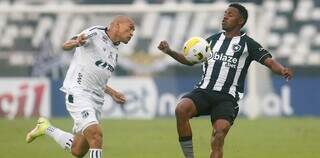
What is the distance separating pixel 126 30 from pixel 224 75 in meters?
1.56

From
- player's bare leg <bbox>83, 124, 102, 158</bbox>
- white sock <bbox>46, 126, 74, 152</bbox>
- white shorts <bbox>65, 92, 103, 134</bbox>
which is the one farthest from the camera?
white sock <bbox>46, 126, 74, 152</bbox>

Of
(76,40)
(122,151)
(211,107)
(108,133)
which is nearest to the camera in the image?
(76,40)

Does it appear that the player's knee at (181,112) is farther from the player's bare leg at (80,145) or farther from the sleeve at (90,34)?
the sleeve at (90,34)

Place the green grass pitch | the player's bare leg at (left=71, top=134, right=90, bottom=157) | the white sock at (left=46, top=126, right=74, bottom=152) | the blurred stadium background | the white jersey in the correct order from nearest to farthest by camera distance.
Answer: the white jersey
the player's bare leg at (left=71, top=134, right=90, bottom=157)
the white sock at (left=46, top=126, right=74, bottom=152)
the green grass pitch
the blurred stadium background

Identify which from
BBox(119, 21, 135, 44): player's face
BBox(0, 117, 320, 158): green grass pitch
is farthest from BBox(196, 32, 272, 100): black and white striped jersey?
BBox(0, 117, 320, 158): green grass pitch

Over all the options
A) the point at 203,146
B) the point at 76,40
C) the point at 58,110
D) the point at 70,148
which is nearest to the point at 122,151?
the point at 203,146

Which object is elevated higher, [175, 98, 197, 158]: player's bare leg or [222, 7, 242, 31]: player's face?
[222, 7, 242, 31]: player's face

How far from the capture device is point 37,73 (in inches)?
1150

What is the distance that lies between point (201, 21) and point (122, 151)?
562 inches

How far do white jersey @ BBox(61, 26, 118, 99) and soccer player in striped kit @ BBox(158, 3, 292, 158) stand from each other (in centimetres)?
82

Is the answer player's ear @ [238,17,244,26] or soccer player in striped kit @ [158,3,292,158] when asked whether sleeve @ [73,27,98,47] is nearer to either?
soccer player in striped kit @ [158,3,292,158]

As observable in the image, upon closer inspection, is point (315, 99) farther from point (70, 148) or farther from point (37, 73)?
point (70, 148)

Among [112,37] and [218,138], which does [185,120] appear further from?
[112,37]

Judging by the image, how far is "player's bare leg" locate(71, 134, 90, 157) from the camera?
1260 cm
